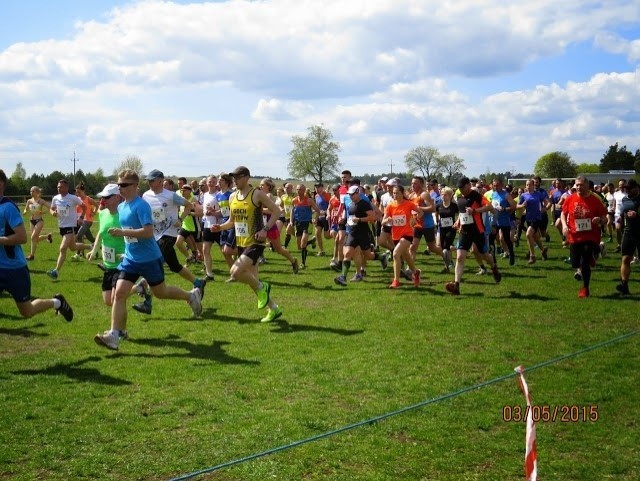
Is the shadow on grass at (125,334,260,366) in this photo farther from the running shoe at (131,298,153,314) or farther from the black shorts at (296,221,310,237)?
the black shorts at (296,221,310,237)

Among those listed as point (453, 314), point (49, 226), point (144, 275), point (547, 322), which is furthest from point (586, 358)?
point (49, 226)

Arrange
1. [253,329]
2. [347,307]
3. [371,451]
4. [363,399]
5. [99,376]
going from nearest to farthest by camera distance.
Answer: [371,451]
[363,399]
[99,376]
[253,329]
[347,307]

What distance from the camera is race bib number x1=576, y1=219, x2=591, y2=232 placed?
11.5m

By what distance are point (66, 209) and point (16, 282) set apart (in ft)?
28.2

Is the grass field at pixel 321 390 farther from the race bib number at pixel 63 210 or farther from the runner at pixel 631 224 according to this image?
the race bib number at pixel 63 210

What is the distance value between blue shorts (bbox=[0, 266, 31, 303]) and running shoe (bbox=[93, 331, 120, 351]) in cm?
102

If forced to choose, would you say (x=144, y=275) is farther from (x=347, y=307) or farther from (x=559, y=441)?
(x=559, y=441)

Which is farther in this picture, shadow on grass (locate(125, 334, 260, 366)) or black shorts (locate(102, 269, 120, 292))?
black shorts (locate(102, 269, 120, 292))

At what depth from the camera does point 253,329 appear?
909 cm

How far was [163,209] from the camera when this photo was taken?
1064cm

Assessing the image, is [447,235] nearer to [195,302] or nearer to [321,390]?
[195,302]

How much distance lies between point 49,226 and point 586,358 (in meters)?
33.7

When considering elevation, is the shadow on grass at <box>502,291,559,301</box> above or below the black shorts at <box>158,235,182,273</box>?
below
